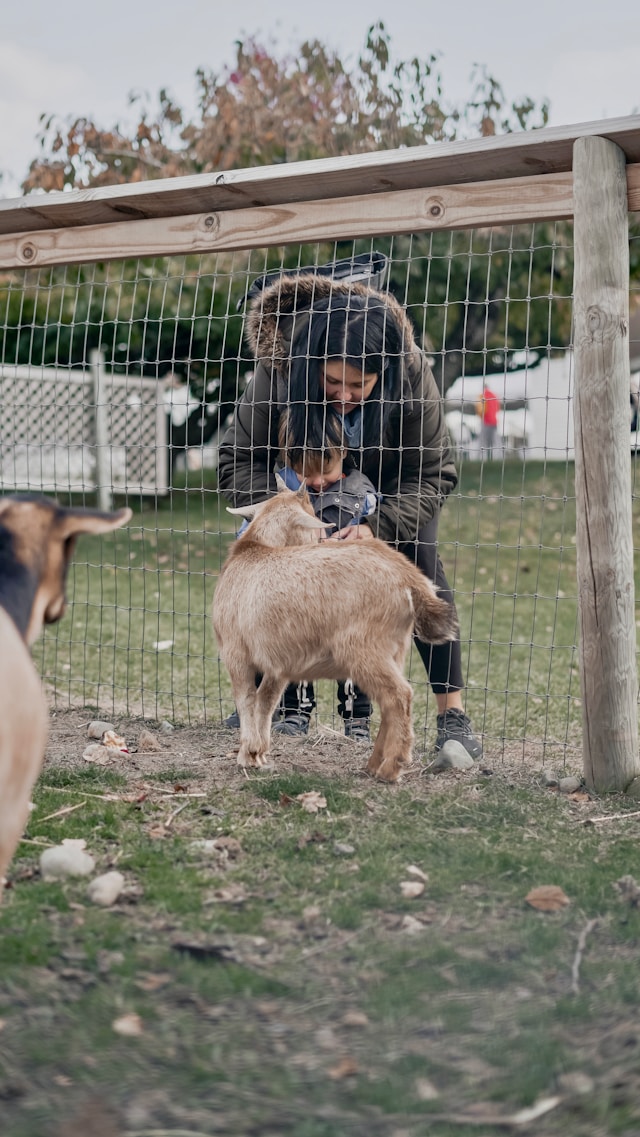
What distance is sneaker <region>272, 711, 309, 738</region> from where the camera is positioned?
5031 mm

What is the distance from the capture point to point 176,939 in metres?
2.76

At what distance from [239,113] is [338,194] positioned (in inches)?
440

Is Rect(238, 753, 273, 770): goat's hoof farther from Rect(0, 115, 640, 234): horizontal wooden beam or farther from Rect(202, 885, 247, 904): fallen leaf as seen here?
Rect(0, 115, 640, 234): horizontal wooden beam

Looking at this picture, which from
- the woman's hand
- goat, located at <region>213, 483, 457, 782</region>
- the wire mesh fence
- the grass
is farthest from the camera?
the wire mesh fence

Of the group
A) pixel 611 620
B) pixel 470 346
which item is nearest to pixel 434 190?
pixel 611 620

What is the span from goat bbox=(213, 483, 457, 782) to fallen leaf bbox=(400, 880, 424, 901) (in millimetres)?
869

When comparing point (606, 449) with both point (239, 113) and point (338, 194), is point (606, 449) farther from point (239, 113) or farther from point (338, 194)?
point (239, 113)

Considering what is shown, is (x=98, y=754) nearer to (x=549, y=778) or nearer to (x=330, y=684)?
(x=549, y=778)

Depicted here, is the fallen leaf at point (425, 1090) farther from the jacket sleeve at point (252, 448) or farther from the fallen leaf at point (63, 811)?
the jacket sleeve at point (252, 448)

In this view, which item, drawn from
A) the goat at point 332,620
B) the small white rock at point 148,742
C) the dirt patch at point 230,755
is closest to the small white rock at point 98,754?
the dirt patch at point 230,755

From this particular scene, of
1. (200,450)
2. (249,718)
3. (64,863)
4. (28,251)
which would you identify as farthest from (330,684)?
(200,450)

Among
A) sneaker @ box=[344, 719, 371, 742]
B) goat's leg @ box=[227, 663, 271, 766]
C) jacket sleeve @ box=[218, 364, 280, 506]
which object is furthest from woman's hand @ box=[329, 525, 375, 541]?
sneaker @ box=[344, 719, 371, 742]

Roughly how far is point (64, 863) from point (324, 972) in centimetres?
96

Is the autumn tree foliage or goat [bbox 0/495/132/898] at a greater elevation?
the autumn tree foliage
